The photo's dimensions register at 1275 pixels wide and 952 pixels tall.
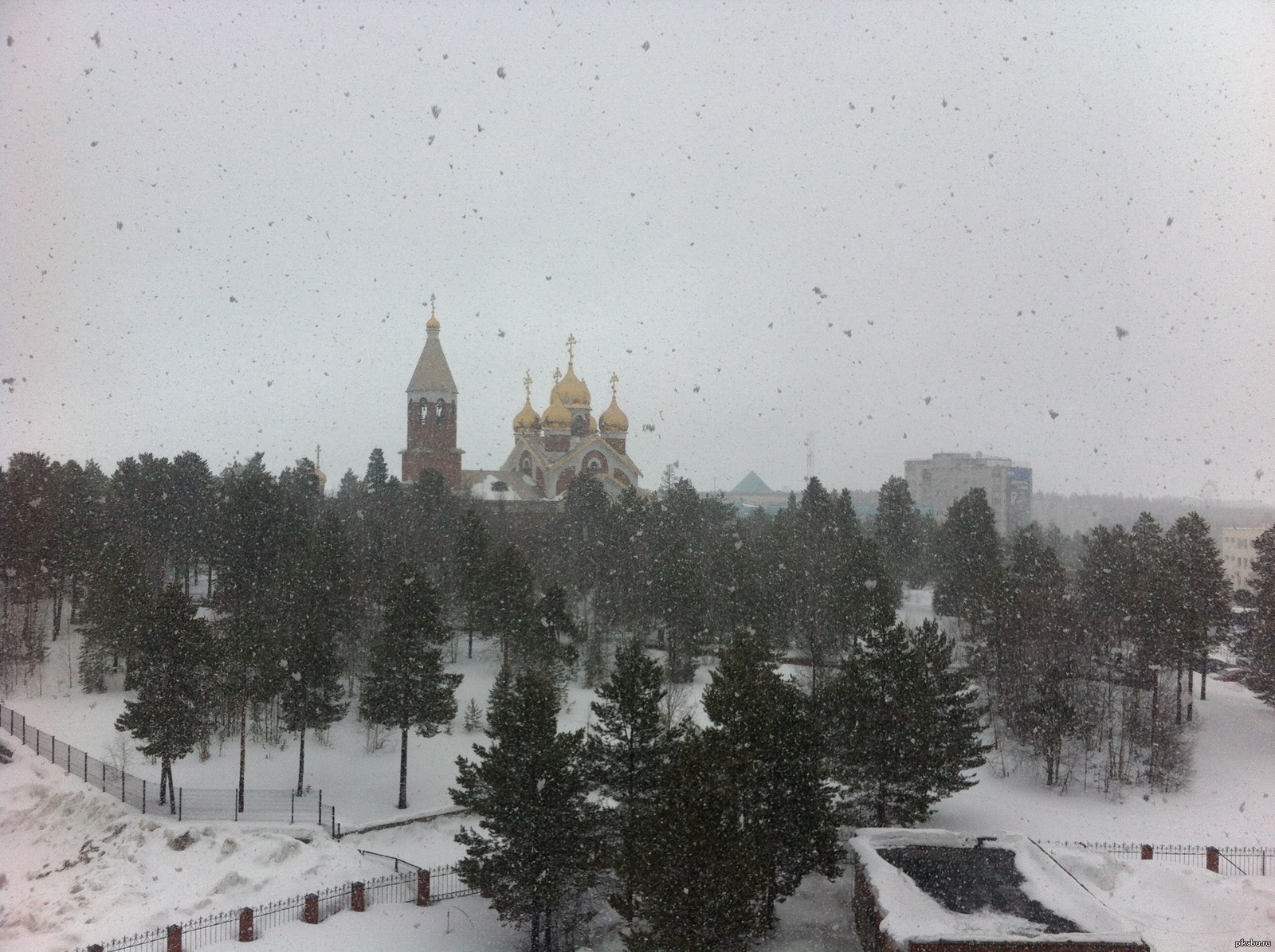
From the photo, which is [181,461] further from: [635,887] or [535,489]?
[635,887]

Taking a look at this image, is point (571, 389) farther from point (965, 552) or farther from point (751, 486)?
point (751, 486)

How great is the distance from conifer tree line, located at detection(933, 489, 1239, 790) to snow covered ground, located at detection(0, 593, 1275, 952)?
1339 mm

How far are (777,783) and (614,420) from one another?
186 feet

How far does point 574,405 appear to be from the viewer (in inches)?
2896

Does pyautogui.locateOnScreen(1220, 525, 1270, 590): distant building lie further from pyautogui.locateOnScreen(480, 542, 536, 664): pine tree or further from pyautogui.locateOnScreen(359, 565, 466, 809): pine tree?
pyautogui.locateOnScreen(359, 565, 466, 809): pine tree

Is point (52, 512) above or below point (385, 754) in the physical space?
above

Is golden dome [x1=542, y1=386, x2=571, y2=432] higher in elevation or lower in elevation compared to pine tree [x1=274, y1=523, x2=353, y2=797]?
higher

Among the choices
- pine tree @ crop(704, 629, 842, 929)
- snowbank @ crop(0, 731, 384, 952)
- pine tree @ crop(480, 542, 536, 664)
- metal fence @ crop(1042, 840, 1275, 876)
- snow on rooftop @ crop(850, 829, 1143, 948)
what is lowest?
snowbank @ crop(0, 731, 384, 952)

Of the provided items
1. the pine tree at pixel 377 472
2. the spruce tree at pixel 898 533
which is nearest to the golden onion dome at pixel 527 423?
the pine tree at pixel 377 472

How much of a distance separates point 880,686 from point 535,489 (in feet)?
167

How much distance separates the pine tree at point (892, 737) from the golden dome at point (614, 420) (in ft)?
173

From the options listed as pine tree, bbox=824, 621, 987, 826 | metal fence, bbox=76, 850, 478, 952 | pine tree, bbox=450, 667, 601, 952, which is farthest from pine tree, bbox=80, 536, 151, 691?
pine tree, bbox=824, 621, 987, 826

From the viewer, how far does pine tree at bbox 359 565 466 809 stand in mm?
23891

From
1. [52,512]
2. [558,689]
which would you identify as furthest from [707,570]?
[52,512]
